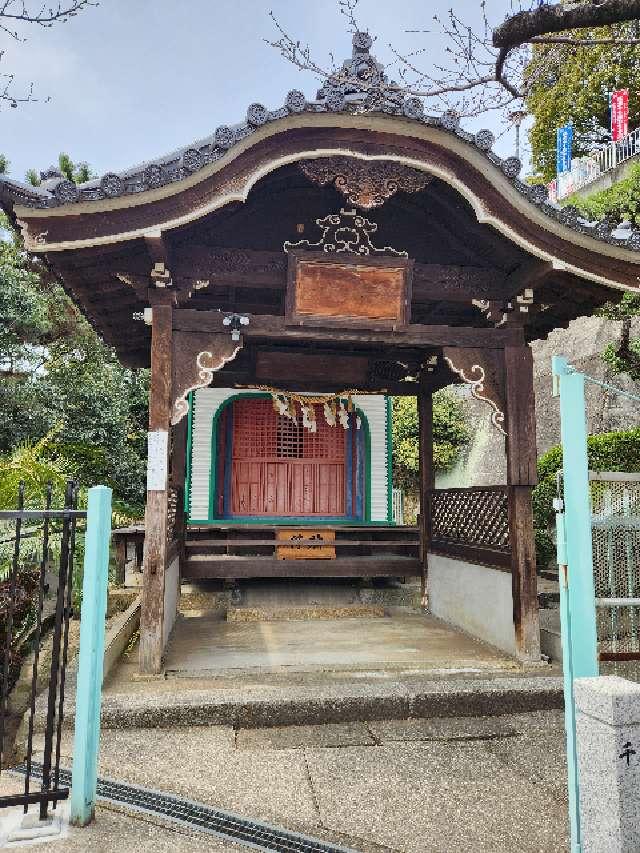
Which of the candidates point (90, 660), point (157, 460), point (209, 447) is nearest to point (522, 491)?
point (157, 460)

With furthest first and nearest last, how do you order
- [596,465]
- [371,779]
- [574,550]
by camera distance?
[596,465] < [371,779] < [574,550]

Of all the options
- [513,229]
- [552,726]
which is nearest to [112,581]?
[552,726]

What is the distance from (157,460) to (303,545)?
438cm

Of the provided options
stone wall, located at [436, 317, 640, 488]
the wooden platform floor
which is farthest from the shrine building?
stone wall, located at [436, 317, 640, 488]

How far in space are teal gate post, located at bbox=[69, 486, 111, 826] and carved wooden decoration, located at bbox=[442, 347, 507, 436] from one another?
446 cm

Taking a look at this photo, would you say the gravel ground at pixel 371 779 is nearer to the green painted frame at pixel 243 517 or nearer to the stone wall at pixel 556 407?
the green painted frame at pixel 243 517

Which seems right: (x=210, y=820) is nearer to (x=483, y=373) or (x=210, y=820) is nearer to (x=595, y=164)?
(x=483, y=373)

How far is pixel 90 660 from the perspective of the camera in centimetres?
335

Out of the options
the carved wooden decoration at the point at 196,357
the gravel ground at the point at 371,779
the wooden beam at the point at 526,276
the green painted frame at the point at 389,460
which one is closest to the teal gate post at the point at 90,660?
the gravel ground at the point at 371,779

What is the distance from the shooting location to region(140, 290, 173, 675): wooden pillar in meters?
5.85

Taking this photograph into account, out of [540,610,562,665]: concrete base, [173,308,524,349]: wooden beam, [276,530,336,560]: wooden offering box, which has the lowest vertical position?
[540,610,562,665]: concrete base

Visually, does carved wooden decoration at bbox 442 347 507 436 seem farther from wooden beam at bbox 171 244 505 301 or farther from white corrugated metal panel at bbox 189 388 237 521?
white corrugated metal panel at bbox 189 388 237 521

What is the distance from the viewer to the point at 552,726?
5.02 m

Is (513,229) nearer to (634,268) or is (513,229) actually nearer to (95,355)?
(634,268)
